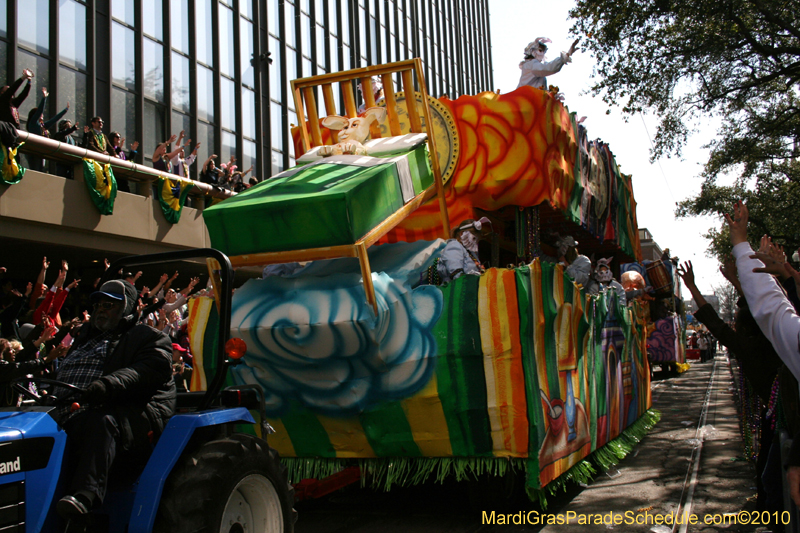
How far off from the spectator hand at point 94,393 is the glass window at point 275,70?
2158cm

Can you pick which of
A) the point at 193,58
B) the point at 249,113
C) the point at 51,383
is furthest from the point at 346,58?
the point at 51,383

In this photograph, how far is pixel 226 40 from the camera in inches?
856

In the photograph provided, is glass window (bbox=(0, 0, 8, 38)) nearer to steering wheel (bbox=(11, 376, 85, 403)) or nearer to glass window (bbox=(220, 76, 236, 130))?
glass window (bbox=(220, 76, 236, 130))

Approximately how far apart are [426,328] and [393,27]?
97.5ft

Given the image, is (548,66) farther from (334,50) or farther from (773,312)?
(334,50)

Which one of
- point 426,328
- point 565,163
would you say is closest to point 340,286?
point 426,328

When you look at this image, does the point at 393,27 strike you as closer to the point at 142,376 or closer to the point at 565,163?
the point at 565,163

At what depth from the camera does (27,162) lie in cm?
1374

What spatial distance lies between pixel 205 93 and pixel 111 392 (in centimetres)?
1849

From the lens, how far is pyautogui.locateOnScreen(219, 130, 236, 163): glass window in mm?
21047

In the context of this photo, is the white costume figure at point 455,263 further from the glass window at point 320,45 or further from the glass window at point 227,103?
the glass window at point 320,45

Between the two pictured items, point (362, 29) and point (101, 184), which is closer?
point (101, 184)

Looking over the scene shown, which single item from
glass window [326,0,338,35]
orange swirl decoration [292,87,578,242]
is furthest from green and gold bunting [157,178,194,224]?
glass window [326,0,338,35]

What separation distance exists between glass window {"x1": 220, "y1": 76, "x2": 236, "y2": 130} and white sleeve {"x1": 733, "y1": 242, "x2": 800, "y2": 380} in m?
19.3
